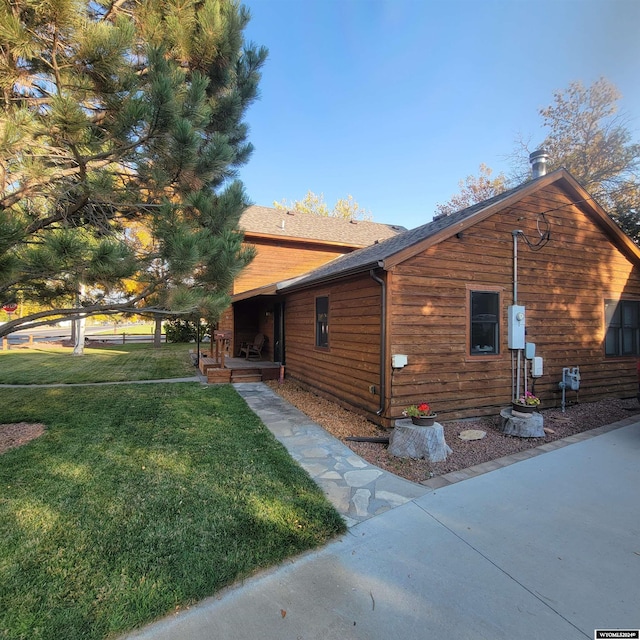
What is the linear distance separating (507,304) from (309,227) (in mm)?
10157

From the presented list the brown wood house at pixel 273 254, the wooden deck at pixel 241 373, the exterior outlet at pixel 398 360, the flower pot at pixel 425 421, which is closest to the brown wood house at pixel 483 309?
the exterior outlet at pixel 398 360

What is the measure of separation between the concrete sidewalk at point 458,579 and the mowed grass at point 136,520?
24 centimetres

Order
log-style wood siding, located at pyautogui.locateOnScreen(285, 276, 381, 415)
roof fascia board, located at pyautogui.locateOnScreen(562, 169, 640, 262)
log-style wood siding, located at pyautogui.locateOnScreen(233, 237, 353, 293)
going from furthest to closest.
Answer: log-style wood siding, located at pyautogui.locateOnScreen(233, 237, 353, 293) < roof fascia board, located at pyautogui.locateOnScreen(562, 169, 640, 262) < log-style wood siding, located at pyautogui.locateOnScreen(285, 276, 381, 415)

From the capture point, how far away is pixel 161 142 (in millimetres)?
4184

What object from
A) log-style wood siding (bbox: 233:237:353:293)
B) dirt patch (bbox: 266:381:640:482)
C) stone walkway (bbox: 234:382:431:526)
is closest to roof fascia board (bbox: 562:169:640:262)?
dirt patch (bbox: 266:381:640:482)

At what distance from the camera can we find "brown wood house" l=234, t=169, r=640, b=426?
580cm

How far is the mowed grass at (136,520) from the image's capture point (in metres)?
2.06

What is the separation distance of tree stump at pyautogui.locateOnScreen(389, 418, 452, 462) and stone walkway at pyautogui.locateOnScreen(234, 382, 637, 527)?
1.31ft

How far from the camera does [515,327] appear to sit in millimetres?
6508

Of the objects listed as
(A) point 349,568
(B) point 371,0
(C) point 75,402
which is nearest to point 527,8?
(B) point 371,0

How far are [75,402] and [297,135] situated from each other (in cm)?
1359

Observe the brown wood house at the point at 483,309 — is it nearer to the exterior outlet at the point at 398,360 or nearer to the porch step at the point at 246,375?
the exterior outlet at the point at 398,360

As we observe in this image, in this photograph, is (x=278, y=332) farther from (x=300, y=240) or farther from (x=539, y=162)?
(x=539, y=162)

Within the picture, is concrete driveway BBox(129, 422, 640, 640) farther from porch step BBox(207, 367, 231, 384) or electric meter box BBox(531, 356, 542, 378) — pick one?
porch step BBox(207, 367, 231, 384)
